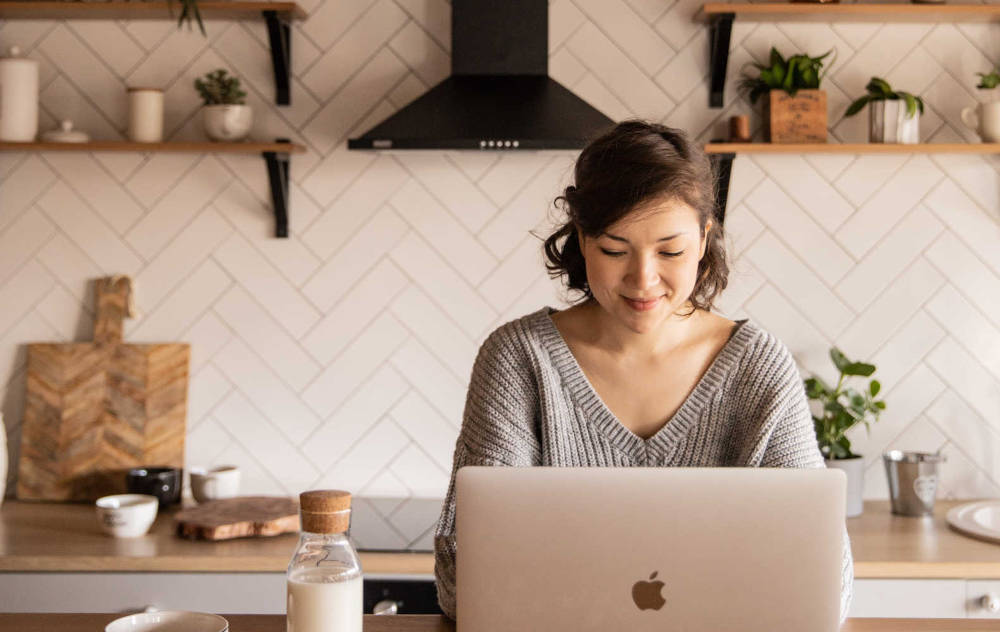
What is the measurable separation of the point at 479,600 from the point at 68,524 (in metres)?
1.70

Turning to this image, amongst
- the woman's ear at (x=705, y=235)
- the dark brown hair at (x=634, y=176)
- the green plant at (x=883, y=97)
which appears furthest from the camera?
the green plant at (x=883, y=97)

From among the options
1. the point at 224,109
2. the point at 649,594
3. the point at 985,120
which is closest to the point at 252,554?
the point at 224,109

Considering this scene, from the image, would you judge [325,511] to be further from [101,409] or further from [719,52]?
[719,52]

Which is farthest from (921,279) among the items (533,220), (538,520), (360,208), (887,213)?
(538,520)

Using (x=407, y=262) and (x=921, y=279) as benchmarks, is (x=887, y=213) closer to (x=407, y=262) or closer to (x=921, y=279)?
(x=921, y=279)

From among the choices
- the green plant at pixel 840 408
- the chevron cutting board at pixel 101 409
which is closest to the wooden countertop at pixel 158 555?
the chevron cutting board at pixel 101 409

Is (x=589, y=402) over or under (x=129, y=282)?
under

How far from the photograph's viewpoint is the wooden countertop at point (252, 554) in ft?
7.09

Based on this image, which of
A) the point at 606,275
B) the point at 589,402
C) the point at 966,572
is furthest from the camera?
the point at 966,572

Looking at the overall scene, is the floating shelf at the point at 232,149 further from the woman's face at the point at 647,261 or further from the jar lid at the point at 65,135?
the woman's face at the point at 647,261

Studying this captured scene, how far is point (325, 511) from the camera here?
3.50ft

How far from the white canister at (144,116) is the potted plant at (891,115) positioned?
5.80 ft

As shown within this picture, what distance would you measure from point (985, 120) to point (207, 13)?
6.53ft

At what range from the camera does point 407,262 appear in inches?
108
